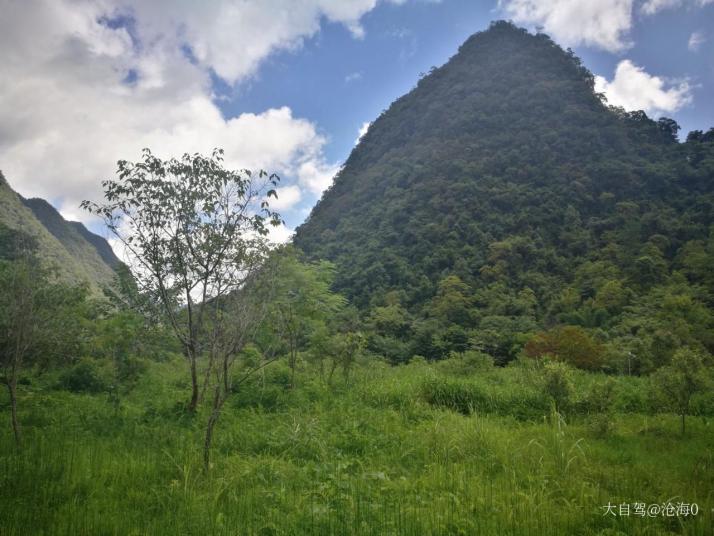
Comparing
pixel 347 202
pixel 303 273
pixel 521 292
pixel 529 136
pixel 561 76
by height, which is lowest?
pixel 303 273

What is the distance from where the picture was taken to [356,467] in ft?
19.7

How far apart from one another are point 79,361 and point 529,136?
5832 cm

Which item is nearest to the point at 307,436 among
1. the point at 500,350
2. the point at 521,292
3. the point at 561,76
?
the point at 500,350

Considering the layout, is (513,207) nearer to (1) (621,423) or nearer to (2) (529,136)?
(2) (529,136)

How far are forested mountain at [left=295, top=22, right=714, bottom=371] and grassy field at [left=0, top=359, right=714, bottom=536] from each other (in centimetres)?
923

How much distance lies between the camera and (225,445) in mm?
6746

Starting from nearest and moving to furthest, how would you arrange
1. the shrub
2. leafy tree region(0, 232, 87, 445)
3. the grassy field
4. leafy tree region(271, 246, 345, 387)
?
the grassy field → leafy tree region(0, 232, 87, 445) → leafy tree region(271, 246, 345, 387) → the shrub

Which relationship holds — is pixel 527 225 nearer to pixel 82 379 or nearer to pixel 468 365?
pixel 468 365

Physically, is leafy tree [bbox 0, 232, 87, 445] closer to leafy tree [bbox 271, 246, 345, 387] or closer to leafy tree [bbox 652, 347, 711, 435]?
leafy tree [bbox 271, 246, 345, 387]

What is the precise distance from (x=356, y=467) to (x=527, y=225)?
38.8m

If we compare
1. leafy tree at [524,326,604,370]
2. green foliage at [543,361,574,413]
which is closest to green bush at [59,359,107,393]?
green foliage at [543,361,574,413]

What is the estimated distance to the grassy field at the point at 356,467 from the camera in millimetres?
4191

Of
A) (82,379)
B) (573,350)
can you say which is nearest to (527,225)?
(573,350)

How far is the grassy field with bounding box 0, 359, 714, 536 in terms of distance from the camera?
4191mm
